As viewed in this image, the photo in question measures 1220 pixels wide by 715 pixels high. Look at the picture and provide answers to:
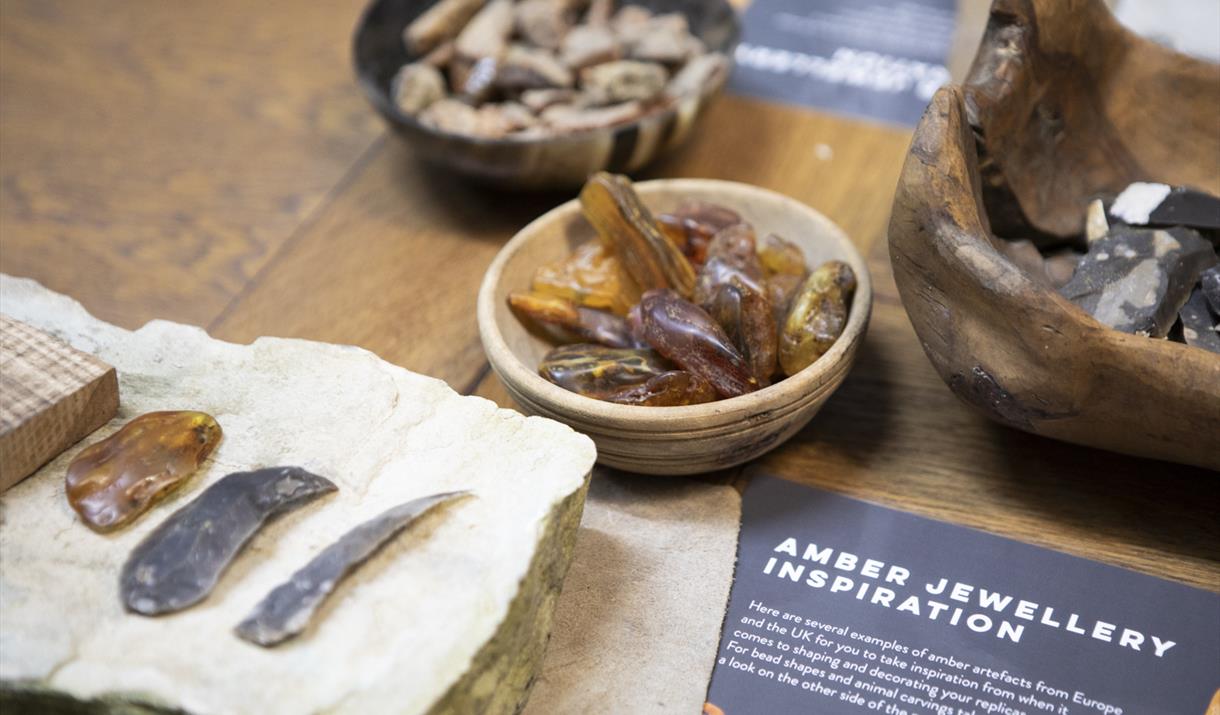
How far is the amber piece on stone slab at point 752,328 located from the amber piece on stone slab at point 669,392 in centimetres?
4

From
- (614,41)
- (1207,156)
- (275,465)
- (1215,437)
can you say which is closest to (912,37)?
(614,41)

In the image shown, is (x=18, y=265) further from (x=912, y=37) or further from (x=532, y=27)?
(x=912, y=37)

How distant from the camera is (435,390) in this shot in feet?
2.14

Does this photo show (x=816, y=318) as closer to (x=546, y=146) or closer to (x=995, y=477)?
(x=995, y=477)

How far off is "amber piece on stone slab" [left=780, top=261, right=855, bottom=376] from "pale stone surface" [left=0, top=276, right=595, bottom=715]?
16 cm

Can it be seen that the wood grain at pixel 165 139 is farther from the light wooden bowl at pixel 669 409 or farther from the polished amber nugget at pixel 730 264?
the polished amber nugget at pixel 730 264

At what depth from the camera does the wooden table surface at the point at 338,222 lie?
73 centimetres

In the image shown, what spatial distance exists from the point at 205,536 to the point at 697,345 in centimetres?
29

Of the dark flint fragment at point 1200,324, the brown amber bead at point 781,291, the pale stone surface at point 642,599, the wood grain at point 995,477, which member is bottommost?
the wood grain at point 995,477

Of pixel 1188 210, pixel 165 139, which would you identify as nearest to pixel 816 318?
pixel 1188 210

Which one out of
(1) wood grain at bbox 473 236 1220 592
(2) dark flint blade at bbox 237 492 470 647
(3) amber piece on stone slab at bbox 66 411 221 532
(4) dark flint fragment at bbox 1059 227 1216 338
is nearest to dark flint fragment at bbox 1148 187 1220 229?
(4) dark flint fragment at bbox 1059 227 1216 338

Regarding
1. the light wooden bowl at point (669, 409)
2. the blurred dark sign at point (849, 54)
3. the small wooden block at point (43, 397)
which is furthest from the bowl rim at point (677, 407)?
the blurred dark sign at point (849, 54)

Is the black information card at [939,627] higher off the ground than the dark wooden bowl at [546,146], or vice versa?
the dark wooden bowl at [546,146]

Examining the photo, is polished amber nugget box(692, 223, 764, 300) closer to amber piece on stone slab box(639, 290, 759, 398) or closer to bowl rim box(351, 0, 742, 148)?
amber piece on stone slab box(639, 290, 759, 398)
